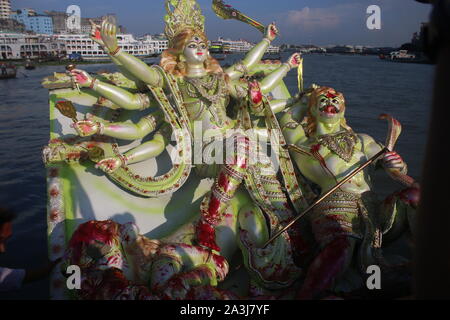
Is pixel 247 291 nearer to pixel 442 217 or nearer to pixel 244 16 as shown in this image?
pixel 442 217

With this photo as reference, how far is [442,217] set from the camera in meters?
0.91

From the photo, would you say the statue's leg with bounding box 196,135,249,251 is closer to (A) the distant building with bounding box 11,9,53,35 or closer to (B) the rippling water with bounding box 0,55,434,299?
(B) the rippling water with bounding box 0,55,434,299

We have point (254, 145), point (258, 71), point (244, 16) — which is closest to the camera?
point (254, 145)

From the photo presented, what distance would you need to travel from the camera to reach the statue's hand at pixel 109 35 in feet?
11.5

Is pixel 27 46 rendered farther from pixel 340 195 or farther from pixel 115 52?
pixel 340 195

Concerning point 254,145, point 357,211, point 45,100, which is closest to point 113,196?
point 254,145

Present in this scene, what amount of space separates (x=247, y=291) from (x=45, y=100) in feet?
59.0

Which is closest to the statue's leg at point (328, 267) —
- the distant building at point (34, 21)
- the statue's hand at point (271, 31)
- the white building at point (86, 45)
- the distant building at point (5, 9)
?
→ the statue's hand at point (271, 31)

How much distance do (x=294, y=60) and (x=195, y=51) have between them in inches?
69.5

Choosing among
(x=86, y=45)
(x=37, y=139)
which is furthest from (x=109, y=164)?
(x=86, y=45)

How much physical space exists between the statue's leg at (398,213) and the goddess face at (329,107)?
117cm

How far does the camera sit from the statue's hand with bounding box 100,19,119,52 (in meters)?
3.52

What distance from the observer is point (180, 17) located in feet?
14.7

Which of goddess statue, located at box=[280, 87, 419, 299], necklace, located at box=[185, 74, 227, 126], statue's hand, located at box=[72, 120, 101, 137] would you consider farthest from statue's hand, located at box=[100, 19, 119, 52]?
goddess statue, located at box=[280, 87, 419, 299]
